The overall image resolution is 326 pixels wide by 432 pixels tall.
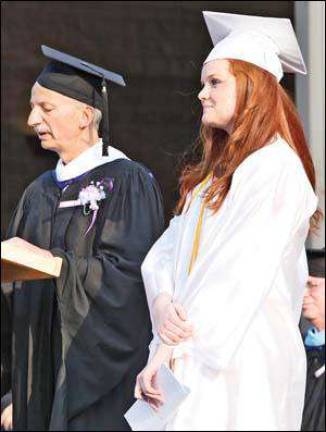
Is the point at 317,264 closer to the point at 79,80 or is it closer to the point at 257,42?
the point at 79,80

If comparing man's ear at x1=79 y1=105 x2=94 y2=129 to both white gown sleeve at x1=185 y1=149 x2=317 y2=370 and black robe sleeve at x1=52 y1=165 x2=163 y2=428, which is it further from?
white gown sleeve at x1=185 y1=149 x2=317 y2=370

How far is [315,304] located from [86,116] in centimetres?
204

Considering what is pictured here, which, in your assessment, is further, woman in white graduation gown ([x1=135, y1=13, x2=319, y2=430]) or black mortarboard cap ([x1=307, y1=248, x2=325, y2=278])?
black mortarboard cap ([x1=307, y1=248, x2=325, y2=278])

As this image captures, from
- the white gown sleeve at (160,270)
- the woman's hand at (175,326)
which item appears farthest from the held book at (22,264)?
the woman's hand at (175,326)

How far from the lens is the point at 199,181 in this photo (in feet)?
14.0

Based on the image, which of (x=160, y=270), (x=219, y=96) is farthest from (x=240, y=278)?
(x=219, y=96)

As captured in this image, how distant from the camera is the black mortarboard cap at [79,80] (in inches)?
221

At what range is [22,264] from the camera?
410 centimetres

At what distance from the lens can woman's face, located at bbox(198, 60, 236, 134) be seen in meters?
4.17

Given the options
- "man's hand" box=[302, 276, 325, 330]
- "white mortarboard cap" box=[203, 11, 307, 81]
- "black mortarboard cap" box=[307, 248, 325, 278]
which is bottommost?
"man's hand" box=[302, 276, 325, 330]

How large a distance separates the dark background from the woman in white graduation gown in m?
4.12

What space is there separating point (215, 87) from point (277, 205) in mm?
444

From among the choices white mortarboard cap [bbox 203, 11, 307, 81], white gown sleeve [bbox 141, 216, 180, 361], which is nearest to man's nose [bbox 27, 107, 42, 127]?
white mortarboard cap [bbox 203, 11, 307, 81]

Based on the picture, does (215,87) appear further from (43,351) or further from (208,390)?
(43,351)
